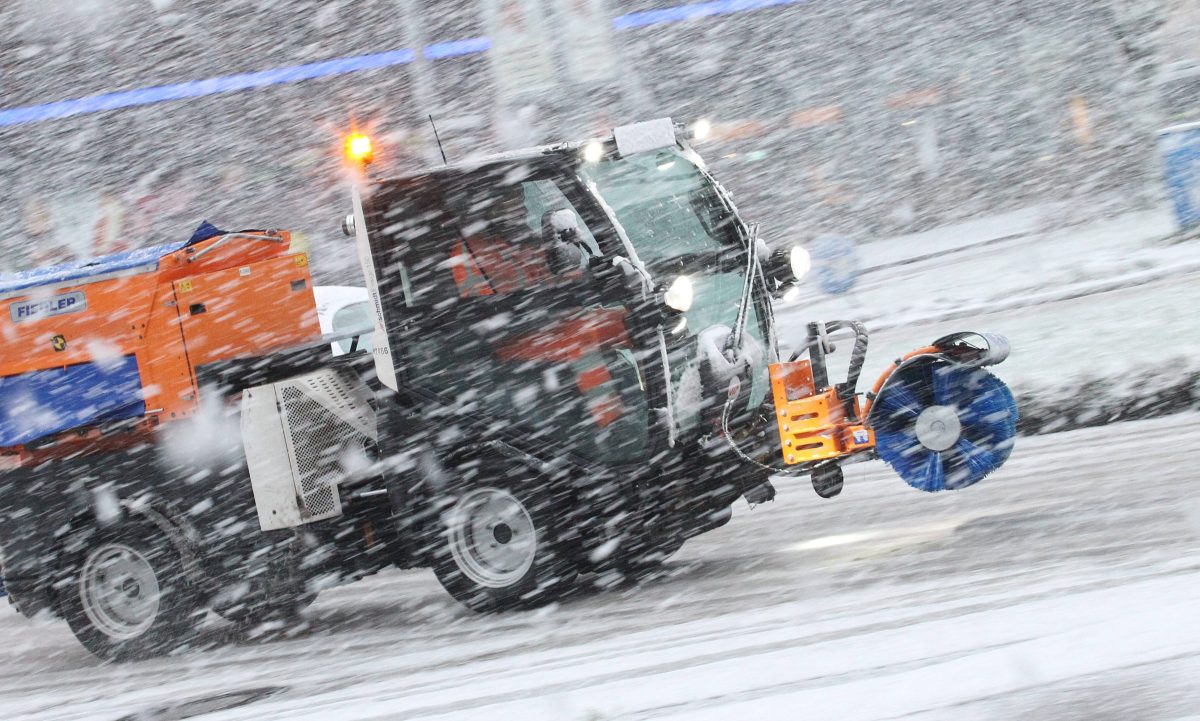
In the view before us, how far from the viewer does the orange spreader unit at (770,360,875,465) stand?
19.0 feet

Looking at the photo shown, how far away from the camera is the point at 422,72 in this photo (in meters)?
14.0

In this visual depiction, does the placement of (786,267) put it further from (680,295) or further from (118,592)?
(118,592)

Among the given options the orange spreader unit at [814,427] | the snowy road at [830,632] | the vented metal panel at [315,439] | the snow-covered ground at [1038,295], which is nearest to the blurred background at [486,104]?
the snow-covered ground at [1038,295]

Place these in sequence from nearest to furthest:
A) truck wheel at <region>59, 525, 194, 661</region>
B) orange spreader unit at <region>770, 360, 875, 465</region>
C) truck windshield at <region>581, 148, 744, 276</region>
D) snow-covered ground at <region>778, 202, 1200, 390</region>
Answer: orange spreader unit at <region>770, 360, 875, 465</region>
truck windshield at <region>581, 148, 744, 276</region>
truck wheel at <region>59, 525, 194, 661</region>
snow-covered ground at <region>778, 202, 1200, 390</region>

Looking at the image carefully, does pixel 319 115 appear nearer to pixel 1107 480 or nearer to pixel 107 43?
pixel 107 43

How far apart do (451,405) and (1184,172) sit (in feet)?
31.3

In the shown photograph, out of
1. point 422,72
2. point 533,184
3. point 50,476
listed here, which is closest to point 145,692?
point 50,476

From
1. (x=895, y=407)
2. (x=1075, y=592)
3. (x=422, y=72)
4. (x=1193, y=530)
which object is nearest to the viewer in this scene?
(x=1075, y=592)

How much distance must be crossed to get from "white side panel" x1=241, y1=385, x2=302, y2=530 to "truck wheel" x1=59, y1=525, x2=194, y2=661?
0.59 m

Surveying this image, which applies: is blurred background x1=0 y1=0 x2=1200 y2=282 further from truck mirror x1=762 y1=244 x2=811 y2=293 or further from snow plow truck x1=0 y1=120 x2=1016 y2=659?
truck mirror x1=762 y1=244 x2=811 y2=293

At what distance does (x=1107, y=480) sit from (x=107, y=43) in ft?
51.0

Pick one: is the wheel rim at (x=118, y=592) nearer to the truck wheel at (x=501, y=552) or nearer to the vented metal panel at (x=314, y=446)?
the vented metal panel at (x=314, y=446)

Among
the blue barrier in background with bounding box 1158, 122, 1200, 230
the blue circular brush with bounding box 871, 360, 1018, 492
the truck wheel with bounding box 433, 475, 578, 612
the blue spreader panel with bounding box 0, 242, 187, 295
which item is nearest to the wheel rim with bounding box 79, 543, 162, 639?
the blue spreader panel with bounding box 0, 242, 187, 295

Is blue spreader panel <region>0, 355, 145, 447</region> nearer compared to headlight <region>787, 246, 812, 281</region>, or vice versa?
headlight <region>787, 246, 812, 281</region>
